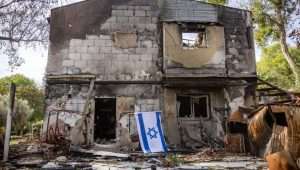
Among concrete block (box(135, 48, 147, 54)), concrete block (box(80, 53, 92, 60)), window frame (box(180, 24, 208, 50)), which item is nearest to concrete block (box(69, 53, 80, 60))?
concrete block (box(80, 53, 92, 60))

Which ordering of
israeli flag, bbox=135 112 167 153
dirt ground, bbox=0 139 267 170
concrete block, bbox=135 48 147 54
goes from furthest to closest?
concrete block, bbox=135 48 147 54 → israeli flag, bbox=135 112 167 153 → dirt ground, bbox=0 139 267 170

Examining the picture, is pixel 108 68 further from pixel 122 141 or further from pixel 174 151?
pixel 174 151

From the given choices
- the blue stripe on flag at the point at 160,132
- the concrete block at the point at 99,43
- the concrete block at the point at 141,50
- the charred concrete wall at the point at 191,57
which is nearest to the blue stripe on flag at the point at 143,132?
the blue stripe on flag at the point at 160,132

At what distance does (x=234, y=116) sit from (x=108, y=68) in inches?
201

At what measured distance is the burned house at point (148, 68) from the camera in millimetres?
11258

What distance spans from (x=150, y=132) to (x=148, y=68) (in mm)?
2753

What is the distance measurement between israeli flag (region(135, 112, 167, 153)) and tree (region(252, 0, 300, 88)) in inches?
466

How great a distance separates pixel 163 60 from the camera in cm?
1179

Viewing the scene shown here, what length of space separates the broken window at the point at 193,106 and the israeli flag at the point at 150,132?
1.59 meters

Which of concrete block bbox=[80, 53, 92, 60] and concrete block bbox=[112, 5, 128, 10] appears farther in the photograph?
concrete block bbox=[112, 5, 128, 10]

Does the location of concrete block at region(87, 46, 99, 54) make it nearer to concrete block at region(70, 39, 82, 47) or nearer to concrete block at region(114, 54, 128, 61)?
concrete block at region(70, 39, 82, 47)

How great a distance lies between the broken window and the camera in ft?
38.9

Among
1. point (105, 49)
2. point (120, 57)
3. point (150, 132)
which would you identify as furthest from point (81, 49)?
point (150, 132)

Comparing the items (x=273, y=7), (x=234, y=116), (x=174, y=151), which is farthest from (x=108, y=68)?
(x=273, y=7)
